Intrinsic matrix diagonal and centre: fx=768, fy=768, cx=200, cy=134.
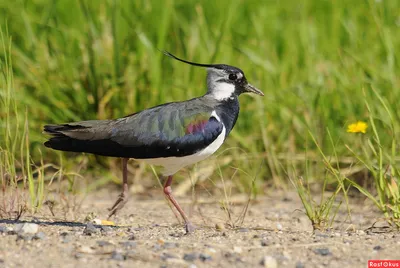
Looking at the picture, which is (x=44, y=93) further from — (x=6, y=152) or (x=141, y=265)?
(x=141, y=265)

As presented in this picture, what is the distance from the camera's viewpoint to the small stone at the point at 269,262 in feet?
12.5

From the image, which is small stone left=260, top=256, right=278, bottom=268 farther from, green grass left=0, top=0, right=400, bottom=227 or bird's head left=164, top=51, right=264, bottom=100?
green grass left=0, top=0, right=400, bottom=227

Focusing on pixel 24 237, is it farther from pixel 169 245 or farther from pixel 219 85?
pixel 219 85

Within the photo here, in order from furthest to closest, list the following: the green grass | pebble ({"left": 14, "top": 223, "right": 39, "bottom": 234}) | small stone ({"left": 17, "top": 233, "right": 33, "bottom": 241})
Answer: the green grass, pebble ({"left": 14, "top": 223, "right": 39, "bottom": 234}), small stone ({"left": 17, "top": 233, "right": 33, "bottom": 241})

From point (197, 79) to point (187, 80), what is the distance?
4.6 inches

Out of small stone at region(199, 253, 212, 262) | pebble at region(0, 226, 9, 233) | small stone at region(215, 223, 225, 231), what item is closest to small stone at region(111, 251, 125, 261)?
small stone at region(199, 253, 212, 262)

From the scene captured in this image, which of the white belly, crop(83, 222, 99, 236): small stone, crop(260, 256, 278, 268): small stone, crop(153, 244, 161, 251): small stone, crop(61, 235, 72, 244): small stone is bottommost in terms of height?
crop(260, 256, 278, 268): small stone

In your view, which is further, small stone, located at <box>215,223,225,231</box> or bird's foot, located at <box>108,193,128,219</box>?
bird's foot, located at <box>108,193,128,219</box>

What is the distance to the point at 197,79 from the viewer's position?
281 inches

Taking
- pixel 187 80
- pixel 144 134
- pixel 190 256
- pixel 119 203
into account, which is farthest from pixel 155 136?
pixel 187 80

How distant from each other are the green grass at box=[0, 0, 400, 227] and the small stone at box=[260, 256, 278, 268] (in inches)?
94.7

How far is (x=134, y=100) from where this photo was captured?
686 cm

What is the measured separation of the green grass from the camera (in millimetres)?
6574

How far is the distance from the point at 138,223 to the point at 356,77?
2.62 meters
